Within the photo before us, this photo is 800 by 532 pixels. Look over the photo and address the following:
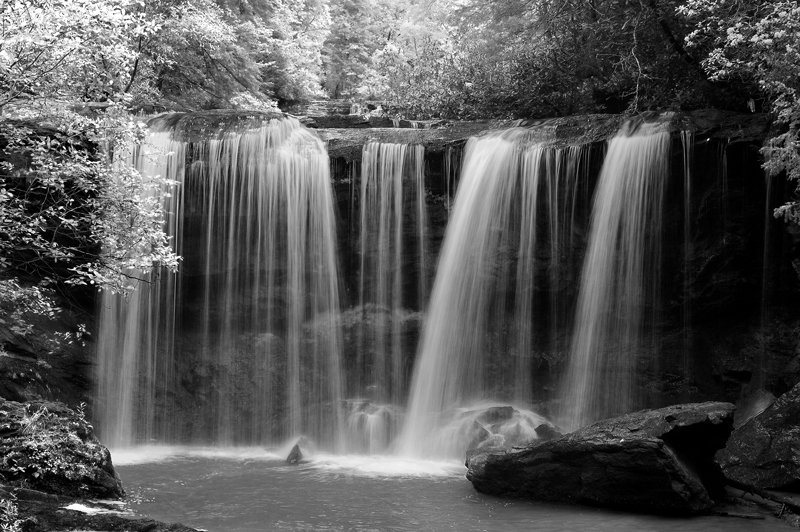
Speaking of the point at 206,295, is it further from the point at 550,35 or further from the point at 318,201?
the point at 550,35

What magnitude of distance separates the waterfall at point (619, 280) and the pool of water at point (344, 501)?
2.83 metres

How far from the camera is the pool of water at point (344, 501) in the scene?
325 inches

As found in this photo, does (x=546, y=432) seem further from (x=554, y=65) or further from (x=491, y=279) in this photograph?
(x=554, y=65)

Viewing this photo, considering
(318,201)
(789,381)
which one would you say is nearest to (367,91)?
(318,201)

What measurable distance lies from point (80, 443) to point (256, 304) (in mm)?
6038

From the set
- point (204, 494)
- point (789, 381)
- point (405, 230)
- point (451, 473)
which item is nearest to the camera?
point (204, 494)

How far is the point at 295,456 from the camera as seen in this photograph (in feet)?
40.0

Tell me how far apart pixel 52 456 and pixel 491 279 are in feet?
25.2

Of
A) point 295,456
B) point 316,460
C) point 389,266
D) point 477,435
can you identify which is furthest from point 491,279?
point 295,456

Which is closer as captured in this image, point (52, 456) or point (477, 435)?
point (52, 456)

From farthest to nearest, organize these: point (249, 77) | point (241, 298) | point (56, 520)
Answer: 1. point (249, 77)
2. point (241, 298)
3. point (56, 520)

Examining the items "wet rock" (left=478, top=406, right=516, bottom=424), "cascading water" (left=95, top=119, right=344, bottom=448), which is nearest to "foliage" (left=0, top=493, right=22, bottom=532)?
"wet rock" (left=478, top=406, right=516, bottom=424)

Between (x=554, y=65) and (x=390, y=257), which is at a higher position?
Answer: (x=554, y=65)

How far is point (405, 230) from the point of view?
542 inches
